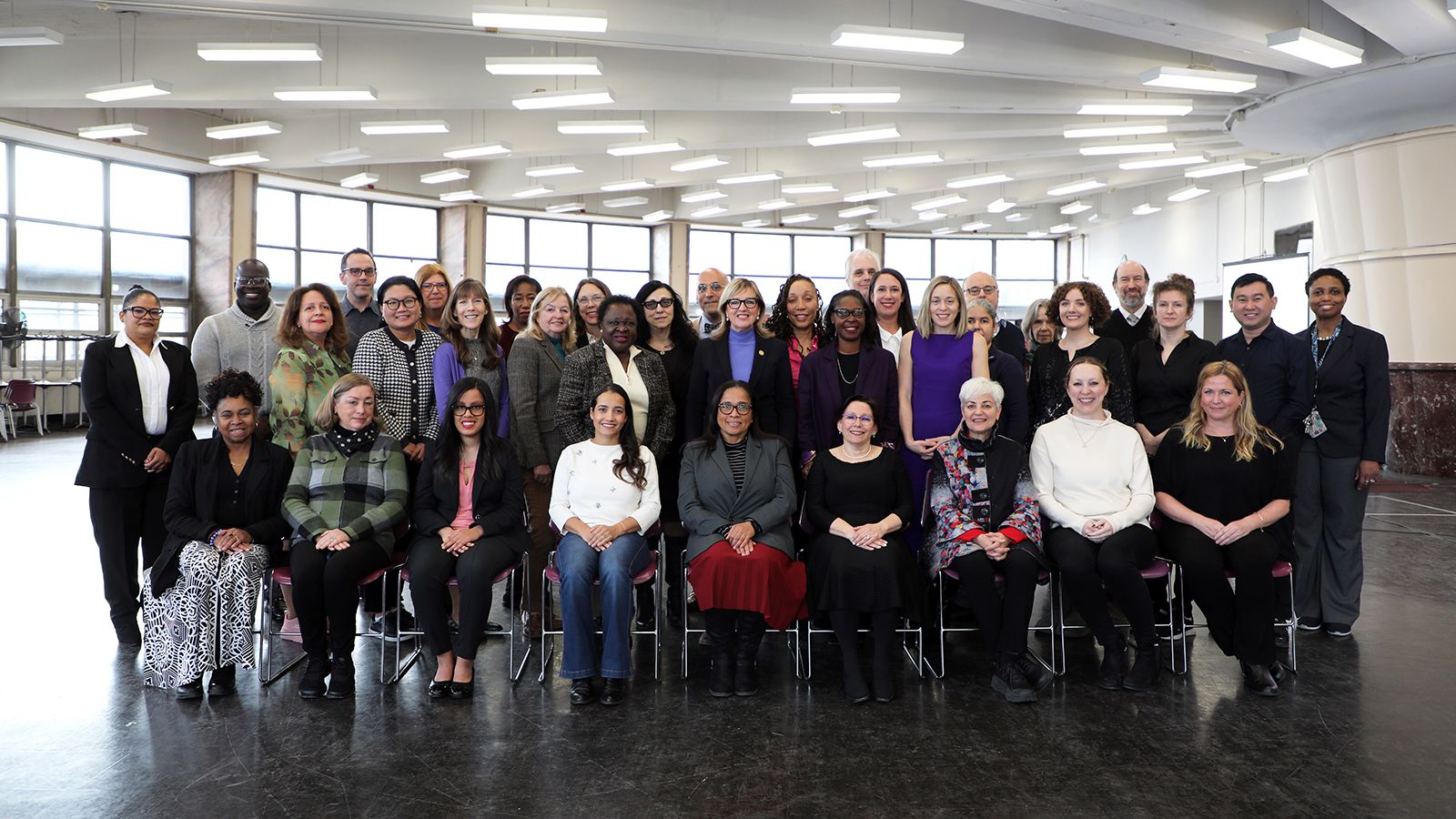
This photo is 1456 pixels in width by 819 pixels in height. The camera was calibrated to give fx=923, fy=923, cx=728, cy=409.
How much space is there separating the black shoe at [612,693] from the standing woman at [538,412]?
2.40 ft

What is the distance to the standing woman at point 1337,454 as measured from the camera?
4012 millimetres

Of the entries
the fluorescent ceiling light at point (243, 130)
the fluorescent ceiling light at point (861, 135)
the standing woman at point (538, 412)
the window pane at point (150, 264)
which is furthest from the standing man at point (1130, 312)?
the window pane at point (150, 264)

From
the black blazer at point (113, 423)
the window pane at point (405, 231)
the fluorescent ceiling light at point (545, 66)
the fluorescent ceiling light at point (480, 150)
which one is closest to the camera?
the black blazer at point (113, 423)

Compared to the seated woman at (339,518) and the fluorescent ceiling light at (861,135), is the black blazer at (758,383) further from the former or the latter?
the fluorescent ceiling light at (861,135)

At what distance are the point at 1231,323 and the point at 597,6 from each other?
42.9 ft

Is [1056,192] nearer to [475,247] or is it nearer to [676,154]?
[676,154]

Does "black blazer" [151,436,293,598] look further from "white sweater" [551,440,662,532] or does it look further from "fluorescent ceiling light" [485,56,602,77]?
"fluorescent ceiling light" [485,56,602,77]

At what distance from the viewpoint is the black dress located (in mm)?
3385

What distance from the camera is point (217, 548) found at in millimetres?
3412

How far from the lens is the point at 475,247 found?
17.1 m

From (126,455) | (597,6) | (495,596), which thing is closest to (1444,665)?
(495,596)

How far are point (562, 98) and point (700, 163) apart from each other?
4.10m

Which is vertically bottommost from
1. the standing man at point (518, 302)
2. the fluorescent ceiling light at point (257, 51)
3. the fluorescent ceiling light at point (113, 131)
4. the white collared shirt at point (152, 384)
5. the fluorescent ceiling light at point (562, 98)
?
the white collared shirt at point (152, 384)

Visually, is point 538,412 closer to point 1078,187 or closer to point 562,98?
point 562,98
